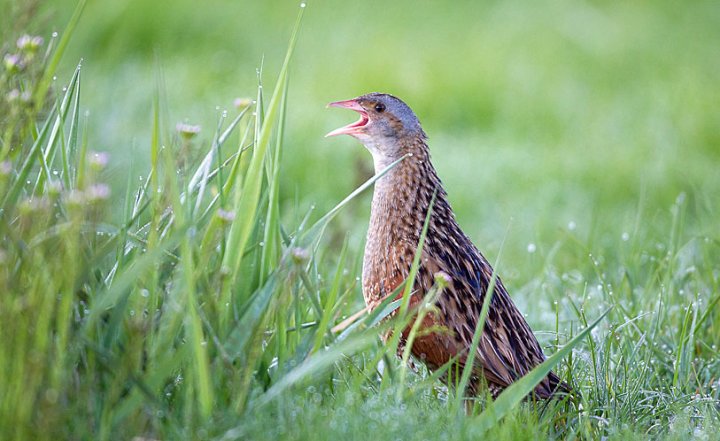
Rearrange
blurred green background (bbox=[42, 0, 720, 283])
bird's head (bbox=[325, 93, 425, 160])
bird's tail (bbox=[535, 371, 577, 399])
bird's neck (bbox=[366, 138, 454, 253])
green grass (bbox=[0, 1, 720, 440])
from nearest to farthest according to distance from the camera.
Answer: green grass (bbox=[0, 1, 720, 440]) < bird's tail (bbox=[535, 371, 577, 399]) < bird's neck (bbox=[366, 138, 454, 253]) < bird's head (bbox=[325, 93, 425, 160]) < blurred green background (bbox=[42, 0, 720, 283])

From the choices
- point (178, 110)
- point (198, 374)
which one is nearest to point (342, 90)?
point (178, 110)

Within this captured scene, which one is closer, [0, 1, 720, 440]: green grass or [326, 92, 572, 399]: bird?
[0, 1, 720, 440]: green grass

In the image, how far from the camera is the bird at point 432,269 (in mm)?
3502

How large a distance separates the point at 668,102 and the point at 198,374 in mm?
7100

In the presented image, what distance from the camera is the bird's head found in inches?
161

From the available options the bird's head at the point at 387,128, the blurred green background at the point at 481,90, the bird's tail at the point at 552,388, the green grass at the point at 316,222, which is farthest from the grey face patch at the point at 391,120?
the blurred green background at the point at 481,90

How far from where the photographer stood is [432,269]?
3.65 metres

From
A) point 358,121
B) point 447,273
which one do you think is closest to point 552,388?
point 447,273

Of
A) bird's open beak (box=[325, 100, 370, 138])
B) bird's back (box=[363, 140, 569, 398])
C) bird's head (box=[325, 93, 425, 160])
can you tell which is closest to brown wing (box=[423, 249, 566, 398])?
bird's back (box=[363, 140, 569, 398])

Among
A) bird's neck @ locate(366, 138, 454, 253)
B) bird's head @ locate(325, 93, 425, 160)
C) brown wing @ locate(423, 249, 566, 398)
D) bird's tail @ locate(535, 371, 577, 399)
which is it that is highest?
bird's head @ locate(325, 93, 425, 160)

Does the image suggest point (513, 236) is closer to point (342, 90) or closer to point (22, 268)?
point (342, 90)

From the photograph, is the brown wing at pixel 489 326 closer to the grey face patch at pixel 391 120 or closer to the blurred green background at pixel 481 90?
the grey face patch at pixel 391 120

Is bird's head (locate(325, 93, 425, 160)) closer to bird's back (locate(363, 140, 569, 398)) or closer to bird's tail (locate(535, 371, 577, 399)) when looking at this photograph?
Answer: bird's back (locate(363, 140, 569, 398))

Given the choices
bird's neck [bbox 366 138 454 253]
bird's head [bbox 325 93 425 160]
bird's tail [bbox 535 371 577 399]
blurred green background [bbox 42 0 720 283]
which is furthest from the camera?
blurred green background [bbox 42 0 720 283]
